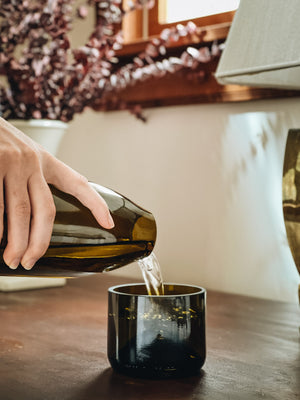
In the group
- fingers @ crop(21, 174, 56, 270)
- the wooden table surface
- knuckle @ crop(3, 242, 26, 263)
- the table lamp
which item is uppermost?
the table lamp

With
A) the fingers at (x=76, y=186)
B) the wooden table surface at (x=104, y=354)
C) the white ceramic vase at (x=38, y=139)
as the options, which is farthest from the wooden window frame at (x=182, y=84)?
the fingers at (x=76, y=186)

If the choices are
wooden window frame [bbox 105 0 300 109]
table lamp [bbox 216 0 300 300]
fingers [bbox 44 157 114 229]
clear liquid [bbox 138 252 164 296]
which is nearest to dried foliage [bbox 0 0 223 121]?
wooden window frame [bbox 105 0 300 109]

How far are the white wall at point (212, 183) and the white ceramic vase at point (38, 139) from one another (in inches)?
9.1

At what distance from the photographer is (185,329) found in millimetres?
680

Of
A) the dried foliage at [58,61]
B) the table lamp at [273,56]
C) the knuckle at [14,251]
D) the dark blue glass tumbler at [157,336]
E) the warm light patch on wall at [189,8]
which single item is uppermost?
the warm light patch on wall at [189,8]

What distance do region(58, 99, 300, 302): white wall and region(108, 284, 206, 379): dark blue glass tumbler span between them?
1.77 ft

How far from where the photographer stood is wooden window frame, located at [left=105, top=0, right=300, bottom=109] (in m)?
1.25

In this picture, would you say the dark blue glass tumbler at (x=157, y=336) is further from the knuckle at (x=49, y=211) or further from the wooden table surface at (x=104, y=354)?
the knuckle at (x=49, y=211)

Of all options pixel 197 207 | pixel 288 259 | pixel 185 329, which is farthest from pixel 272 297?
pixel 185 329

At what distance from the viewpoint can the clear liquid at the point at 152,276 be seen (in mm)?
750

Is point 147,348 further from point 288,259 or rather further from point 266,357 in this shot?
point 288,259

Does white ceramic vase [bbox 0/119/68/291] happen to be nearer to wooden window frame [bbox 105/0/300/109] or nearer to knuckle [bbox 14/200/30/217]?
wooden window frame [bbox 105/0/300/109]

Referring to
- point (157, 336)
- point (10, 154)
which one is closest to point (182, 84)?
point (157, 336)

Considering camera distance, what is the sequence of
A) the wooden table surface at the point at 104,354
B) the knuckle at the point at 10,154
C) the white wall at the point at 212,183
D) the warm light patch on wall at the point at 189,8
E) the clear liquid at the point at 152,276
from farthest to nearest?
1. the warm light patch on wall at the point at 189,8
2. the white wall at the point at 212,183
3. the clear liquid at the point at 152,276
4. the wooden table surface at the point at 104,354
5. the knuckle at the point at 10,154
